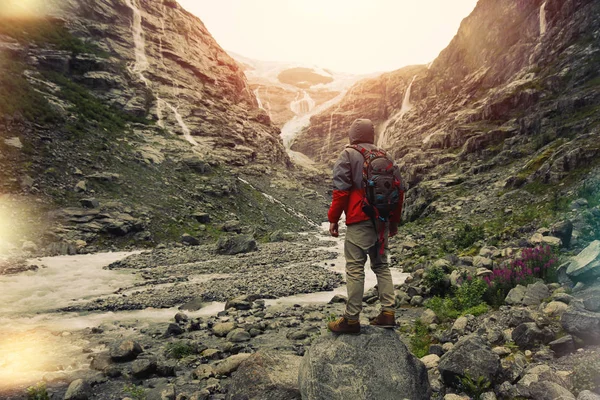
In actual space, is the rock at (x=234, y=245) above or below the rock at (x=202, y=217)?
below

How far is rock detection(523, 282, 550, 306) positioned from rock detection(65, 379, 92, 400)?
10073 mm

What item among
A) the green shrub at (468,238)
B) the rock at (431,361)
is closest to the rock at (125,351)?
the rock at (431,361)

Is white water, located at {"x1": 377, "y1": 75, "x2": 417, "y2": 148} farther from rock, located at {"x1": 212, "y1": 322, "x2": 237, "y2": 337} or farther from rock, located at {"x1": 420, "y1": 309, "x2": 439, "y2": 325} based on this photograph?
rock, located at {"x1": 212, "y1": 322, "x2": 237, "y2": 337}

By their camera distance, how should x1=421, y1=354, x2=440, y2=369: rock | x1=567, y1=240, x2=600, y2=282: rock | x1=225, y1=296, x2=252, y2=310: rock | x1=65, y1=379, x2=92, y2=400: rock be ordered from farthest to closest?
x1=225, y1=296, x2=252, y2=310: rock
x1=567, y1=240, x2=600, y2=282: rock
x1=65, y1=379, x2=92, y2=400: rock
x1=421, y1=354, x2=440, y2=369: rock

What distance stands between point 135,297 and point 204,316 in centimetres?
515

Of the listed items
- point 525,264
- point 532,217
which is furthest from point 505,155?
point 525,264

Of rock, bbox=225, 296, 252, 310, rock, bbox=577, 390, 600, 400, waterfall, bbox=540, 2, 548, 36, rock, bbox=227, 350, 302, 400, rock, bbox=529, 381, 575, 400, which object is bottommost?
rock, bbox=225, 296, 252, 310

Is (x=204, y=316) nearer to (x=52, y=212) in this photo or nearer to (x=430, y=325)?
(x=430, y=325)

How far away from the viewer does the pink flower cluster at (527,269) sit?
30.3ft

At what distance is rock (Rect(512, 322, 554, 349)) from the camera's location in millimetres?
5832

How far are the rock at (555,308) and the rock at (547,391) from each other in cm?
284

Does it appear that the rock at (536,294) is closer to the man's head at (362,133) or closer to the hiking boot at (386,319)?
the hiking boot at (386,319)

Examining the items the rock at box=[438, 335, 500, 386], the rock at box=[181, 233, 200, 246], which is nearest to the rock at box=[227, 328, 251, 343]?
the rock at box=[438, 335, 500, 386]

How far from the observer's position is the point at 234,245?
3027cm
